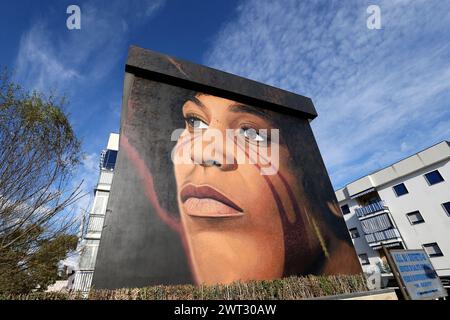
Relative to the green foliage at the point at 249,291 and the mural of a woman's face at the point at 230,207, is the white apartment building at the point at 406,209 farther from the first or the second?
the mural of a woman's face at the point at 230,207

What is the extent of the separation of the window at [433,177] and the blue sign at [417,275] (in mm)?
16733

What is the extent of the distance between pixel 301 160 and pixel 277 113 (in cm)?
266

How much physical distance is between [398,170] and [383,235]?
5.99m

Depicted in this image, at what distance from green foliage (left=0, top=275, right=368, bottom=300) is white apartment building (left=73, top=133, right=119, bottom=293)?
686cm

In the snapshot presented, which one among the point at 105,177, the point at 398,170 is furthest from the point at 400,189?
the point at 105,177

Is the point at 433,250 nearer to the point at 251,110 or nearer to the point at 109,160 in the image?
the point at 251,110

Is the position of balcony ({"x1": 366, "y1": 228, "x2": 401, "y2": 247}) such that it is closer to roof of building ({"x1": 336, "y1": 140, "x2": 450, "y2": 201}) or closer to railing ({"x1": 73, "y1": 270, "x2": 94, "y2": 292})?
roof of building ({"x1": 336, "y1": 140, "x2": 450, "y2": 201})

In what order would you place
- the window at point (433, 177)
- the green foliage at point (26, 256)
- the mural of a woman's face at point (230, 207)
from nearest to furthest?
1. the green foliage at point (26, 256)
2. the mural of a woman's face at point (230, 207)
3. the window at point (433, 177)

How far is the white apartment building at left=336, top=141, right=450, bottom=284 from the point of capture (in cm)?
1670

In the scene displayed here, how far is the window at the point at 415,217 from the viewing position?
18.0 meters

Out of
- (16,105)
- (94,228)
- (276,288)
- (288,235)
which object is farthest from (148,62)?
(94,228)

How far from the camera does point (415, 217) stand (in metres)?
18.3

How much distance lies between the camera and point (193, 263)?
6.09 meters

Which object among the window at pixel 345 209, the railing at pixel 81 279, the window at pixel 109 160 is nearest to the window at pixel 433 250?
the window at pixel 345 209
